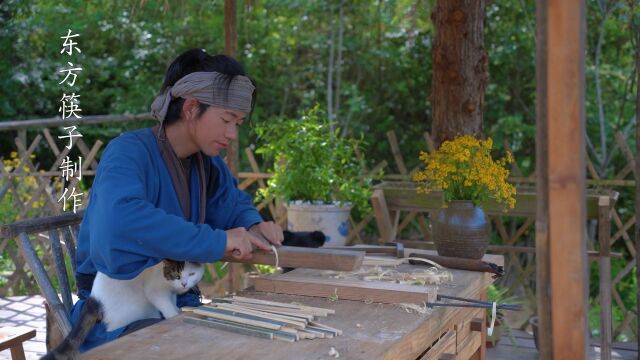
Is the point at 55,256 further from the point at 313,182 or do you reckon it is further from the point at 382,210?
the point at 313,182

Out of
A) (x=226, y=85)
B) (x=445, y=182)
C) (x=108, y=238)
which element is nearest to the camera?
(x=108, y=238)

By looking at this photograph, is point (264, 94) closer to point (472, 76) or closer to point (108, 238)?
point (472, 76)

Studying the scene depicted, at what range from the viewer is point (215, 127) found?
2.08m

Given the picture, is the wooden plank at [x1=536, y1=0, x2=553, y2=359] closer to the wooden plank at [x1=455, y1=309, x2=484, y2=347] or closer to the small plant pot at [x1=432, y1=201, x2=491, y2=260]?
the wooden plank at [x1=455, y1=309, x2=484, y2=347]

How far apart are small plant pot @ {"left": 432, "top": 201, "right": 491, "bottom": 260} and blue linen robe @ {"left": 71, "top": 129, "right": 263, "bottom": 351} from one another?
2.61 ft

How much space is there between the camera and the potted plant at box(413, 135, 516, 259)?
233cm

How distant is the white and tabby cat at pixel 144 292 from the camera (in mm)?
1948

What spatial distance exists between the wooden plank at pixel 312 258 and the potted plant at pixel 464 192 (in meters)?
0.50

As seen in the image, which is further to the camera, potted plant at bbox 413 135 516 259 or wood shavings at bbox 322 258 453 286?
potted plant at bbox 413 135 516 259

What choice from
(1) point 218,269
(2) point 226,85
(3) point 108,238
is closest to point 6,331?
(3) point 108,238

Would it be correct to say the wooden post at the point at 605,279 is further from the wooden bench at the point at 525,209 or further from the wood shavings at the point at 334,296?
the wood shavings at the point at 334,296

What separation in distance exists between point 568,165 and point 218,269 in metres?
5.23

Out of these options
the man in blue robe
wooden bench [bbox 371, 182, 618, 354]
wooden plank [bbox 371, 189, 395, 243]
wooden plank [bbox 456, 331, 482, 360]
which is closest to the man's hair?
the man in blue robe

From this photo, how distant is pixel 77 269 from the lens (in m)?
2.11
